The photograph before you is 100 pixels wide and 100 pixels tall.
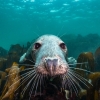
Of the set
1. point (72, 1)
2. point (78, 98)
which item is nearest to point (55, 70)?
point (78, 98)

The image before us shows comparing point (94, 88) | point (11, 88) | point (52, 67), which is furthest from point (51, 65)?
point (11, 88)

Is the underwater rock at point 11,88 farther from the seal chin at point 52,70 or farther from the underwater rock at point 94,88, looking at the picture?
the underwater rock at point 94,88

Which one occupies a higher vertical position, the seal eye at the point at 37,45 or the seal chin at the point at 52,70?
the seal eye at the point at 37,45

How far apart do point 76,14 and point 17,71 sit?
46148 millimetres

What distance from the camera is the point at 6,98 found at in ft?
12.4

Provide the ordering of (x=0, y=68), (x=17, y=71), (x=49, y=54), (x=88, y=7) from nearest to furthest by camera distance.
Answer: (x=49, y=54), (x=17, y=71), (x=0, y=68), (x=88, y=7)

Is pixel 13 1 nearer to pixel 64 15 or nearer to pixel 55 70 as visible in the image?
pixel 64 15

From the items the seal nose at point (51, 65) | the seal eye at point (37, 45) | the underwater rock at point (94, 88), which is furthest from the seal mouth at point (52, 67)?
the seal eye at point (37, 45)

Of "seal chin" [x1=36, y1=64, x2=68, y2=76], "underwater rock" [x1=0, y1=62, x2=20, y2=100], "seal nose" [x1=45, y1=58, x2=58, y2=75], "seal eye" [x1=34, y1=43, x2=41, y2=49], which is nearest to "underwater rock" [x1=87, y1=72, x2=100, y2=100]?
"seal chin" [x1=36, y1=64, x2=68, y2=76]

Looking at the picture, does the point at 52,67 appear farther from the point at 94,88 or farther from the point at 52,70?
the point at 94,88

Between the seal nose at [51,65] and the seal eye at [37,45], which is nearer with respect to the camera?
the seal nose at [51,65]

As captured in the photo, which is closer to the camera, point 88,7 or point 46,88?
point 46,88

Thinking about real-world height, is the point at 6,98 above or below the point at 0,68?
below

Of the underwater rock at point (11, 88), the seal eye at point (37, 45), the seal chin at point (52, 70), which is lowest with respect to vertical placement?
the underwater rock at point (11, 88)
